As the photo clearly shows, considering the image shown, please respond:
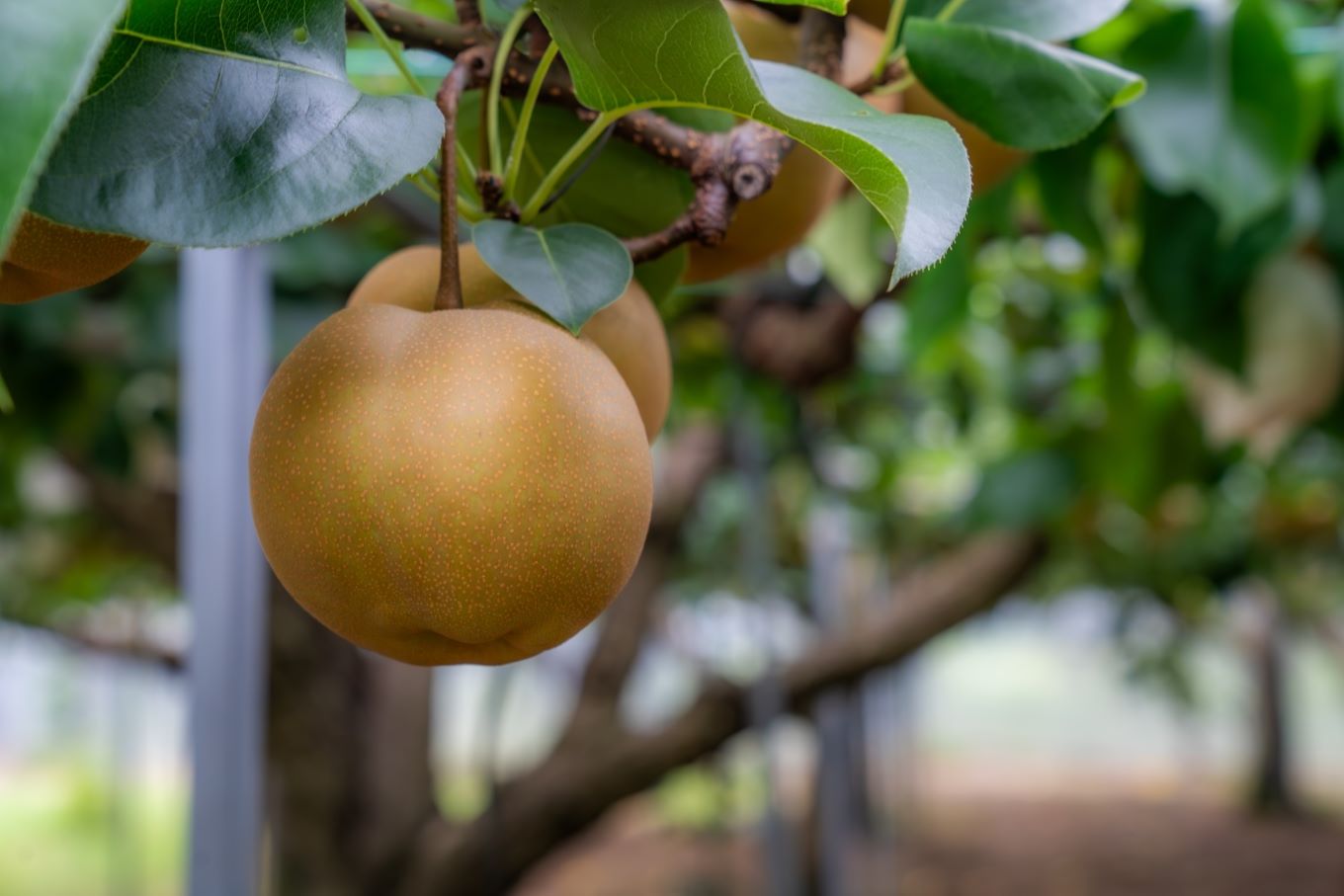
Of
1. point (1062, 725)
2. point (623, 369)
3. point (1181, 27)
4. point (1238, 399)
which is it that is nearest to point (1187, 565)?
point (1238, 399)

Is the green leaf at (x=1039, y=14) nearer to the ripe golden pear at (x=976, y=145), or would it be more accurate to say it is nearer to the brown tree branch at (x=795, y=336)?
the ripe golden pear at (x=976, y=145)

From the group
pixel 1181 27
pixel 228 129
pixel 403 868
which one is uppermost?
pixel 228 129

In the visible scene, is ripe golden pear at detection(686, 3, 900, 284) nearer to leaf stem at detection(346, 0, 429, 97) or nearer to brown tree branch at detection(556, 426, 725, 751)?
leaf stem at detection(346, 0, 429, 97)

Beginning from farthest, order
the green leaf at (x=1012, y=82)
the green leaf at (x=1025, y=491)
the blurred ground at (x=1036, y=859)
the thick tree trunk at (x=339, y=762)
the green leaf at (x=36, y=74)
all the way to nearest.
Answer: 1. the blurred ground at (x=1036, y=859)
2. the thick tree trunk at (x=339, y=762)
3. the green leaf at (x=1025, y=491)
4. the green leaf at (x=1012, y=82)
5. the green leaf at (x=36, y=74)

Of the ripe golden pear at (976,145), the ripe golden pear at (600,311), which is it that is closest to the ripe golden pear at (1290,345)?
the ripe golden pear at (976,145)

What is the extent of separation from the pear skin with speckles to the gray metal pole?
621mm

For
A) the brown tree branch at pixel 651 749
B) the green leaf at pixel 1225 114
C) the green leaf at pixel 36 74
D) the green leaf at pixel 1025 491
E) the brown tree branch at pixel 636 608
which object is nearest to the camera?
the green leaf at pixel 36 74

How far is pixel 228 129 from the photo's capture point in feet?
0.81

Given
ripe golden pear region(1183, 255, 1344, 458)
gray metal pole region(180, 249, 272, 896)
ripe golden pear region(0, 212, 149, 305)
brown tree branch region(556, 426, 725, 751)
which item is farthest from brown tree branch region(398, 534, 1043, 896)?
ripe golden pear region(0, 212, 149, 305)

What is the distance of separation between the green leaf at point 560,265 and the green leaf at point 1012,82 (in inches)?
5.7

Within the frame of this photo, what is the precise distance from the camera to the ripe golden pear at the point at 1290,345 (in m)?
0.75

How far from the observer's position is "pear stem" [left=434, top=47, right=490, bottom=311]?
271 mm

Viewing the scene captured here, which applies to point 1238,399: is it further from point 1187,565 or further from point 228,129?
point 1187,565

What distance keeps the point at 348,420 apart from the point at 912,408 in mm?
2393
